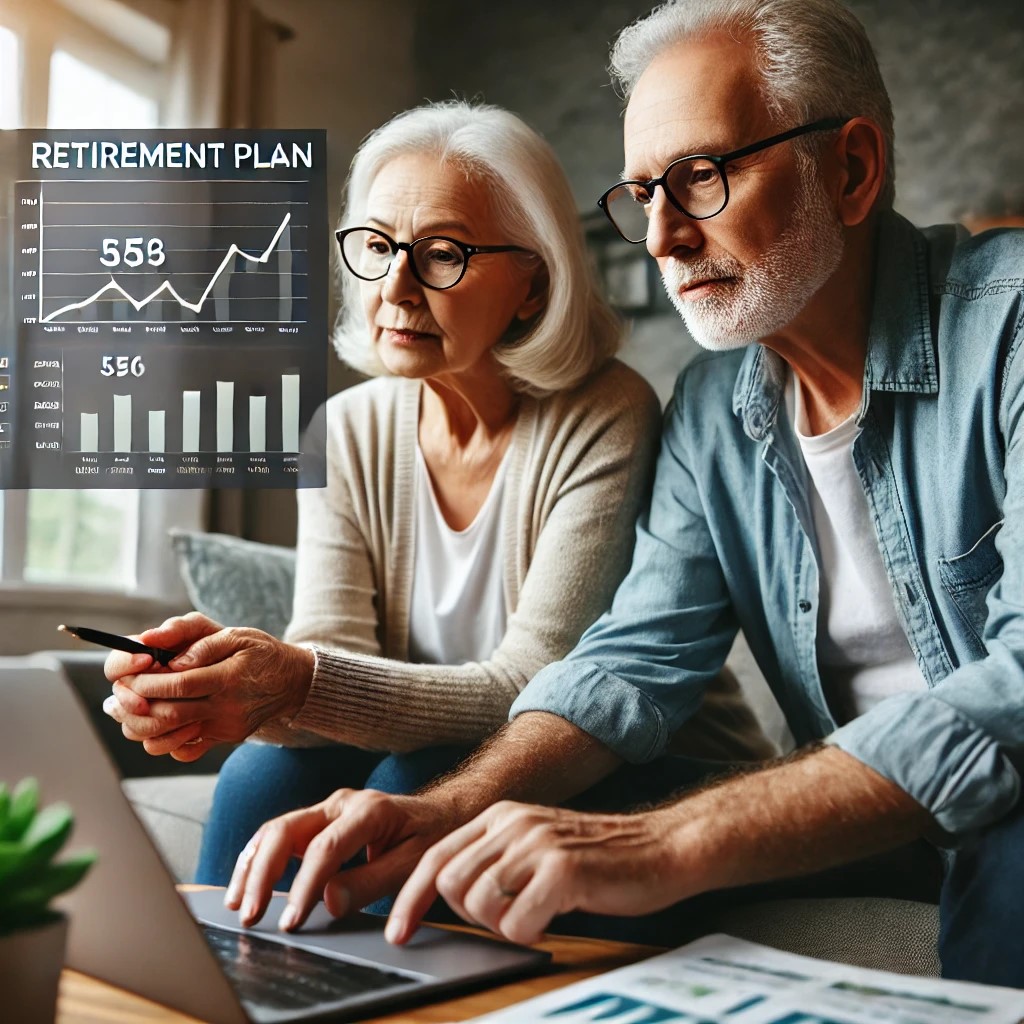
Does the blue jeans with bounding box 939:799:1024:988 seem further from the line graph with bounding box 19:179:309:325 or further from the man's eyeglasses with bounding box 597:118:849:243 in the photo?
the line graph with bounding box 19:179:309:325

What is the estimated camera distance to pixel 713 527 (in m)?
1.16

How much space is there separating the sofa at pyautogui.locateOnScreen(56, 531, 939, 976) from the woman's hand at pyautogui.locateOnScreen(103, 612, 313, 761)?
7 centimetres

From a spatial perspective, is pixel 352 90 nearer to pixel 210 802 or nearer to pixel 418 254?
pixel 418 254

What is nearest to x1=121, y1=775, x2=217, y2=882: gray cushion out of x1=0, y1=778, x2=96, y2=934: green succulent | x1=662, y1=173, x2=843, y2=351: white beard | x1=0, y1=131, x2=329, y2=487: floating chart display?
x1=0, y1=131, x2=329, y2=487: floating chart display

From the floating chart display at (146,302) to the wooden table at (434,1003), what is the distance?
0.60 m

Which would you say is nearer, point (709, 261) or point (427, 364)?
point (709, 261)

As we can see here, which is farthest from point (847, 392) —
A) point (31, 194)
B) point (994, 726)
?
point (31, 194)

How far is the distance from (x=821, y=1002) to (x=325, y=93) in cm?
107

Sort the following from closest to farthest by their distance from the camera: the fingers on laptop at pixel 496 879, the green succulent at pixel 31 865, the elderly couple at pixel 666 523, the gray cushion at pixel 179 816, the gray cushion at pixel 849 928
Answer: the green succulent at pixel 31 865 < the fingers on laptop at pixel 496 879 < the elderly couple at pixel 666 523 < the gray cushion at pixel 849 928 < the gray cushion at pixel 179 816

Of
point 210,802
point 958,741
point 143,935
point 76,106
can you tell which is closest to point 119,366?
point 76,106

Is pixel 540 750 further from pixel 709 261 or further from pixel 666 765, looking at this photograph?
pixel 709 261

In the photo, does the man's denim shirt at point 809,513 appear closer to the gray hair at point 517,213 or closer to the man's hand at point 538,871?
the gray hair at point 517,213

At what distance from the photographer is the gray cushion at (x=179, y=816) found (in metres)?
1.46

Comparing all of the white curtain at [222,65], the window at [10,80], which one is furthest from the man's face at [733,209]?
the window at [10,80]
